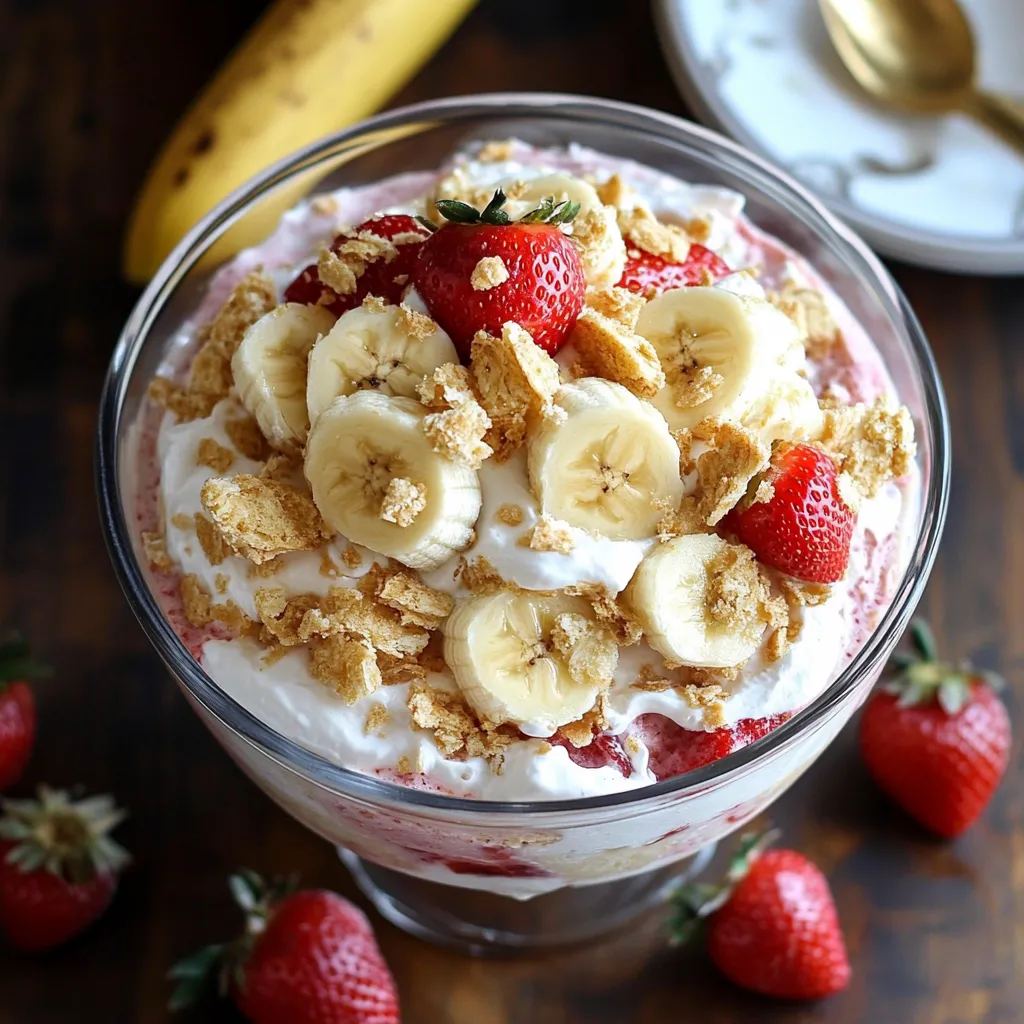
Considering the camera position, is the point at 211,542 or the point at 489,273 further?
the point at 211,542

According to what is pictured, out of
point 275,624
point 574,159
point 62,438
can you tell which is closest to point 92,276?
point 62,438

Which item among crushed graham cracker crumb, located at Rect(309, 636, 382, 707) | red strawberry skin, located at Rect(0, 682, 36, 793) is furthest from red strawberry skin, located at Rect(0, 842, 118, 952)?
crushed graham cracker crumb, located at Rect(309, 636, 382, 707)

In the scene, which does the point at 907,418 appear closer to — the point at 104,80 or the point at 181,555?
the point at 181,555

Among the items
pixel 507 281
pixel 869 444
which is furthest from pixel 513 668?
pixel 869 444

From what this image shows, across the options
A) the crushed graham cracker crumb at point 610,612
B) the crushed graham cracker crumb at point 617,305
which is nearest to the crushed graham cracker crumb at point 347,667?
the crushed graham cracker crumb at point 610,612

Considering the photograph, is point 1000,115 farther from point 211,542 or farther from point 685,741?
point 211,542

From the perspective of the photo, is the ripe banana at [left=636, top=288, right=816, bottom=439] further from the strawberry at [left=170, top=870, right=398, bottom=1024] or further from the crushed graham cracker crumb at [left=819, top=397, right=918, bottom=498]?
the strawberry at [left=170, top=870, right=398, bottom=1024]
